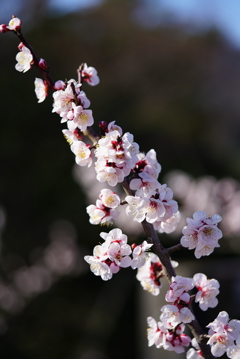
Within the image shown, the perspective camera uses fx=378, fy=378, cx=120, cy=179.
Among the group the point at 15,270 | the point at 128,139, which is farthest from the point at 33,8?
the point at 128,139

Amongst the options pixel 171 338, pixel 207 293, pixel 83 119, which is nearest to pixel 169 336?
pixel 171 338

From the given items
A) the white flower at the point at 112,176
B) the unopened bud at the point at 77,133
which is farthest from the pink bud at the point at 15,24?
the white flower at the point at 112,176

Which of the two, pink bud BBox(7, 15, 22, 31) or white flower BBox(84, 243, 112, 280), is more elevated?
pink bud BBox(7, 15, 22, 31)

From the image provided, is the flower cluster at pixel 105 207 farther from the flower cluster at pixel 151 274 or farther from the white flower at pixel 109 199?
the flower cluster at pixel 151 274

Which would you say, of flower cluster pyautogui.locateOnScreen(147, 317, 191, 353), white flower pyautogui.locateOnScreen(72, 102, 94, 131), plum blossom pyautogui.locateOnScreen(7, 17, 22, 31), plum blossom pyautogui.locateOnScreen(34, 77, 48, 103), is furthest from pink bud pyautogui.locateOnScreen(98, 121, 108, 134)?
flower cluster pyautogui.locateOnScreen(147, 317, 191, 353)

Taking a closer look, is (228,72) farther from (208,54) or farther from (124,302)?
(124,302)

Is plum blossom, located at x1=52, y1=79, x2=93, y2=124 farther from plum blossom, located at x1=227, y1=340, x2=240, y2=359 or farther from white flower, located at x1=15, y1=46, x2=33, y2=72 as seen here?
plum blossom, located at x1=227, y1=340, x2=240, y2=359
